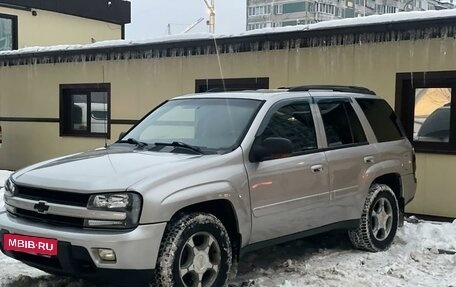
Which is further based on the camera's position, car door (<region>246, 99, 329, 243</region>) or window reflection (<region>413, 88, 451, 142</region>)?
window reflection (<region>413, 88, 451, 142</region>)

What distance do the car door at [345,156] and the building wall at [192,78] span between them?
233 centimetres

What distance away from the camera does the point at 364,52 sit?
8.71m

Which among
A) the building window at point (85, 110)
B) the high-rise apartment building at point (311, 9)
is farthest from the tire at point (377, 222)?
the high-rise apartment building at point (311, 9)

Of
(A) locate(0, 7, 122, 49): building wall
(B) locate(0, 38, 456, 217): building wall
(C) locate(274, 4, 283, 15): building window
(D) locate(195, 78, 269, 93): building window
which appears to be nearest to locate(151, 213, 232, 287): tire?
(B) locate(0, 38, 456, 217): building wall

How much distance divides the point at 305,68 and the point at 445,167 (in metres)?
2.64

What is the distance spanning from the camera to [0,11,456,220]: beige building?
8180mm

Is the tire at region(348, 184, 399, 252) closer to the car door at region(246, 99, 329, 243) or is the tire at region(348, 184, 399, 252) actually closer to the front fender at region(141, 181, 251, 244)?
the car door at region(246, 99, 329, 243)

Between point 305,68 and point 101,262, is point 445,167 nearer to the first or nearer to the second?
point 305,68

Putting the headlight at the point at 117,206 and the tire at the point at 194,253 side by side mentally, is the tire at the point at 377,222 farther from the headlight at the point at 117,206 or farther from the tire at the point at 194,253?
the headlight at the point at 117,206

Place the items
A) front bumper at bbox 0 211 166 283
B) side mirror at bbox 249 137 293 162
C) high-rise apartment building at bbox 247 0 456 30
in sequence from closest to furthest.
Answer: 1. front bumper at bbox 0 211 166 283
2. side mirror at bbox 249 137 293 162
3. high-rise apartment building at bbox 247 0 456 30

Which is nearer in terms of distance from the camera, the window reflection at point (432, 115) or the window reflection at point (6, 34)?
the window reflection at point (432, 115)

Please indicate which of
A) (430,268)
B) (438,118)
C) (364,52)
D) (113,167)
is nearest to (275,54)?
(364,52)

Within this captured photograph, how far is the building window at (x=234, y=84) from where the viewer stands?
9.75 meters

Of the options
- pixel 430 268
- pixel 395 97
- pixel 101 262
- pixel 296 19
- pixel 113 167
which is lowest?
pixel 430 268
